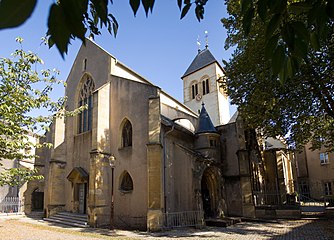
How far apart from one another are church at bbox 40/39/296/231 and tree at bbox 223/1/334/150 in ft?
11.4

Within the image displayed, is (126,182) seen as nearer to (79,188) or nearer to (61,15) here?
(79,188)

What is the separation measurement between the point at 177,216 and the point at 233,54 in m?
11.0

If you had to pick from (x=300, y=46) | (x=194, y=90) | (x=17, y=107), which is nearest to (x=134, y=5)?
(x=300, y=46)

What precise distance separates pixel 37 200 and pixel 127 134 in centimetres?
1450

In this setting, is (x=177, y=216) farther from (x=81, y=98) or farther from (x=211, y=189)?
(x=81, y=98)

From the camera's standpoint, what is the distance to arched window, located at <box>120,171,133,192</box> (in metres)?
18.7

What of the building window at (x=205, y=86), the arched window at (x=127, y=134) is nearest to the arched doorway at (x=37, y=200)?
the arched window at (x=127, y=134)

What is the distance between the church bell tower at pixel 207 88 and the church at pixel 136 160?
11.7 meters

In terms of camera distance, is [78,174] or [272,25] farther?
[78,174]

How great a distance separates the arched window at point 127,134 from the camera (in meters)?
19.5

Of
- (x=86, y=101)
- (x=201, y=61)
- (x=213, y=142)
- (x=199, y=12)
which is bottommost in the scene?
(x=199, y=12)

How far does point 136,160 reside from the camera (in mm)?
18234

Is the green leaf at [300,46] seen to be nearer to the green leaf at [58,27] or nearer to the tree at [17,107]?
the green leaf at [58,27]

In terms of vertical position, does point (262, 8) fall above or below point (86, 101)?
below
